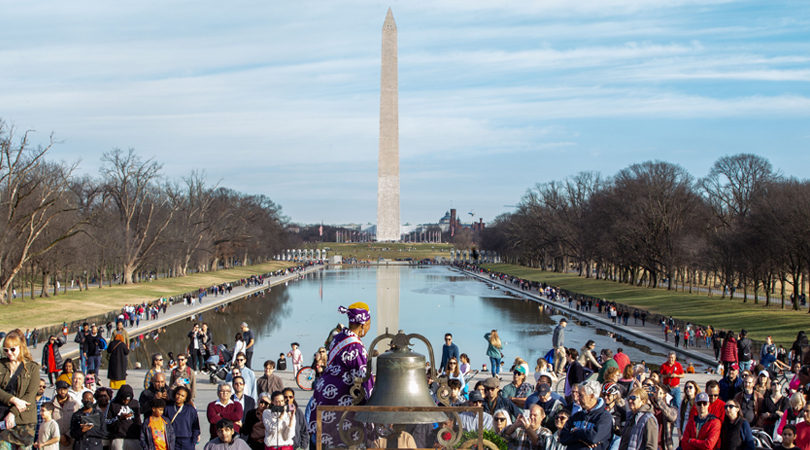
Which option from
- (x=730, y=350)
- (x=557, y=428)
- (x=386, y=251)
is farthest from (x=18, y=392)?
(x=386, y=251)

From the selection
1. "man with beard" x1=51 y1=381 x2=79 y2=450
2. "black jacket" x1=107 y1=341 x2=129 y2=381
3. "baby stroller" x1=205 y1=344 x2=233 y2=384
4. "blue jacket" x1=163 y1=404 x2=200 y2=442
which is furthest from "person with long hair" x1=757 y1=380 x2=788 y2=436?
"black jacket" x1=107 y1=341 x2=129 y2=381

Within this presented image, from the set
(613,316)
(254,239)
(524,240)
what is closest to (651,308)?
(613,316)

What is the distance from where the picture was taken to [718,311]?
34.3 metres

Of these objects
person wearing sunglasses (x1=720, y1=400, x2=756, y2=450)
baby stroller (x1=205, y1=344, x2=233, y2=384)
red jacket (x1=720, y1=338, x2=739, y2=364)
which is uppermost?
person wearing sunglasses (x1=720, y1=400, x2=756, y2=450)

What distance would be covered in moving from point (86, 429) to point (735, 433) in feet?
19.2

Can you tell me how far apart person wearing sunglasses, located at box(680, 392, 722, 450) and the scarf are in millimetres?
572

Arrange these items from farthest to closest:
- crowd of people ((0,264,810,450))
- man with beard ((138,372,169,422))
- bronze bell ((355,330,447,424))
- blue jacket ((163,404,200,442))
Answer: man with beard ((138,372,169,422)) < blue jacket ((163,404,200,442)) < crowd of people ((0,264,810,450)) < bronze bell ((355,330,447,424))

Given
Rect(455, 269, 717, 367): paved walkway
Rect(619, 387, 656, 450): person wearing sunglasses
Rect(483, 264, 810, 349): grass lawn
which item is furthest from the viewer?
Rect(483, 264, 810, 349): grass lawn

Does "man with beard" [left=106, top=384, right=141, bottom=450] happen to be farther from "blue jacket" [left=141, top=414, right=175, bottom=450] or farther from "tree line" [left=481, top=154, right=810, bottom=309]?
"tree line" [left=481, top=154, right=810, bottom=309]

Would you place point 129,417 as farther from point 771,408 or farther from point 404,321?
point 404,321

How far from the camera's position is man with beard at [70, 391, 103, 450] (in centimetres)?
686

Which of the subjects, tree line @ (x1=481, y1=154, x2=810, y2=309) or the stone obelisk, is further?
the stone obelisk

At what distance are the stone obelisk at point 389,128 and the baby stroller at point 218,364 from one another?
6634 cm

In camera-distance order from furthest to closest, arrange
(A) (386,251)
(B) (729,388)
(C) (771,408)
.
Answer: (A) (386,251) → (B) (729,388) → (C) (771,408)
